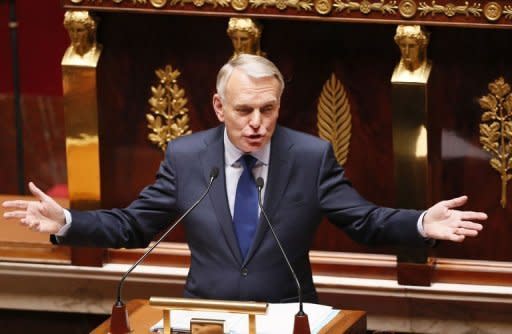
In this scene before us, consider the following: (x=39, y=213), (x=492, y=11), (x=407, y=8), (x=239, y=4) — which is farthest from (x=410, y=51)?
(x=39, y=213)

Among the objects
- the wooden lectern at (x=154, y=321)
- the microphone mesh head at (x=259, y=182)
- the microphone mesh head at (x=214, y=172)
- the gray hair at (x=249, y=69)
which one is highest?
the gray hair at (x=249, y=69)

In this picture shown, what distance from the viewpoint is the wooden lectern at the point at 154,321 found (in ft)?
11.2

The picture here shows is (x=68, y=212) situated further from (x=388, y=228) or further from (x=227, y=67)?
(x=388, y=228)

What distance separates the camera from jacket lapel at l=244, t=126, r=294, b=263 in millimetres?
3725

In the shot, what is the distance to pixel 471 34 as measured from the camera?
4.29m

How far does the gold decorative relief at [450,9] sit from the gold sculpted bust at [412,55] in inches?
2.1

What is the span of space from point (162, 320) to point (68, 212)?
17.4 inches

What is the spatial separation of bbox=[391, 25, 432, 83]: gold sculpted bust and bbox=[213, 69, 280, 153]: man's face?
67 cm

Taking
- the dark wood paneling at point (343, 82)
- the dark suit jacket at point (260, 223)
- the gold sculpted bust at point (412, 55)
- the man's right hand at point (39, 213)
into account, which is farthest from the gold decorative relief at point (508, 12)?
the man's right hand at point (39, 213)

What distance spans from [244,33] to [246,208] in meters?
0.78

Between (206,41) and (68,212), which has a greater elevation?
(206,41)

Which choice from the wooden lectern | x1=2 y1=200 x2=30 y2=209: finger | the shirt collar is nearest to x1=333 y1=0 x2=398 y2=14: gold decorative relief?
the shirt collar

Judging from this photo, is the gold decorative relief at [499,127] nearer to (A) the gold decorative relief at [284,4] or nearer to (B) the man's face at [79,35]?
(A) the gold decorative relief at [284,4]

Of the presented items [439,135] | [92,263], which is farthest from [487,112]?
[92,263]
